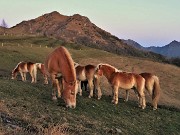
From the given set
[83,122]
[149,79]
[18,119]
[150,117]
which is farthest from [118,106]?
[18,119]

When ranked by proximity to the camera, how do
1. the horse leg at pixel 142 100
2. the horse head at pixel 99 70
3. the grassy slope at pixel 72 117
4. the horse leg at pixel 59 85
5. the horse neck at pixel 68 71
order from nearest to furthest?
1. the grassy slope at pixel 72 117
2. the horse neck at pixel 68 71
3. the horse leg at pixel 59 85
4. the horse head at pixel 99 70
5. the horse leg at pixel 142 100

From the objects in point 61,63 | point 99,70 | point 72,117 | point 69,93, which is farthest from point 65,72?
Answer: point 99,70

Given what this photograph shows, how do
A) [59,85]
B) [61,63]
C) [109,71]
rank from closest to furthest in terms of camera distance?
1. [61,63]
2. [59,85]
3. [109,71]

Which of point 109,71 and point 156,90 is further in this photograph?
point 156,90

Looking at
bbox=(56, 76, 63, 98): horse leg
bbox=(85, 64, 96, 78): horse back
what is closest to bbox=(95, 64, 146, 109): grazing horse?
bbox=(85, 64, 96, 78): horse back

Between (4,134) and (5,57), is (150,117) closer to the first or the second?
(4,134)

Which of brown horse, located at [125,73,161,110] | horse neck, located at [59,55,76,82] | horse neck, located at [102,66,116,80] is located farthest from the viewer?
brown horse, located at [125,73,161,110]

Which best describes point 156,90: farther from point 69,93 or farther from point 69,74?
point 69,74

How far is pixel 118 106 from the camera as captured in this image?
65.7 ft

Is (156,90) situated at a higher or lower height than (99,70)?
lower

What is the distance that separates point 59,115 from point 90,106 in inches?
164

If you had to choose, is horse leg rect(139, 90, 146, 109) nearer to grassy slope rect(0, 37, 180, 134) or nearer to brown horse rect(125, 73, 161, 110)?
grassy slope rect(0, 37, 180, 134)

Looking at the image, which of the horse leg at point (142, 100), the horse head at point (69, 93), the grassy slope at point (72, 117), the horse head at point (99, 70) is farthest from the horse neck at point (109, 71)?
the horse head at point (69, 93)

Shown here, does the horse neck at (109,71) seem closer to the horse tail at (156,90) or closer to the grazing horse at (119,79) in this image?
the grazing horse at (119,79)
